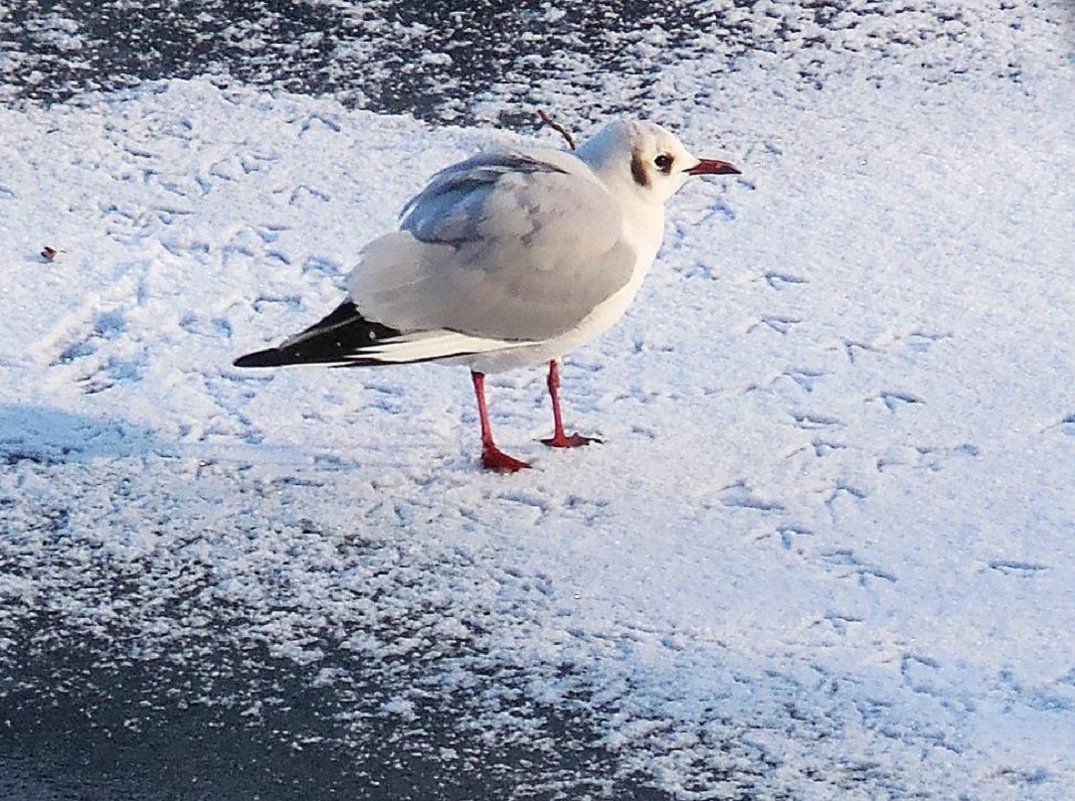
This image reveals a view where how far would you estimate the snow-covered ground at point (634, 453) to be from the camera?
3.17 m

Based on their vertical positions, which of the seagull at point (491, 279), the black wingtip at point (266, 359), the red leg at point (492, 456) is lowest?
the red leg at point (492, 456)

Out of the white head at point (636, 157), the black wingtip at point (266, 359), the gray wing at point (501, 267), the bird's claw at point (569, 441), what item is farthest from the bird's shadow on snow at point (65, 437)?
the white head at point (636, 157)

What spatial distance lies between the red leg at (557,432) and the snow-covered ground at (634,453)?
0.06m

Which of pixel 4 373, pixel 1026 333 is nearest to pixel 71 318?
pixel 4 373

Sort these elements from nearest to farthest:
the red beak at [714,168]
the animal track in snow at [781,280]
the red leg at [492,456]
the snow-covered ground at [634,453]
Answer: the snow-covered ground at [634,453] → the red leg at [492,456] → the red beak at [714,168] → the animal track in snow at [781,280]

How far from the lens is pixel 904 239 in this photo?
4.77 metres

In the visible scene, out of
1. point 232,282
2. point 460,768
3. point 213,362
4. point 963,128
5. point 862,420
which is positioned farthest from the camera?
point 963,128

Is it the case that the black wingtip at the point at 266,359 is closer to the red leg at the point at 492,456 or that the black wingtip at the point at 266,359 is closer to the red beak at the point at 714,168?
the red leg at the point at 492,456

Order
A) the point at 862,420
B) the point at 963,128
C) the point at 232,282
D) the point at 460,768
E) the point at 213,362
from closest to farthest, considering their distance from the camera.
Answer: the point at 460,768 < the point at 862,420 < the point at 213,362 < the point at 232,282 < the point at 963,128

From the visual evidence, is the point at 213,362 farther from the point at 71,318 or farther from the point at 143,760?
the point at 143,760

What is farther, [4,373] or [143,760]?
[4,373]

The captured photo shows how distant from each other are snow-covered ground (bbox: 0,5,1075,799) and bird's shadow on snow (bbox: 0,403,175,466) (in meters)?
0.01

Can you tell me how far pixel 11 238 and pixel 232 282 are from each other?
0.65m

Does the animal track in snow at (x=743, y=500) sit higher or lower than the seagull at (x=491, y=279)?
lower
